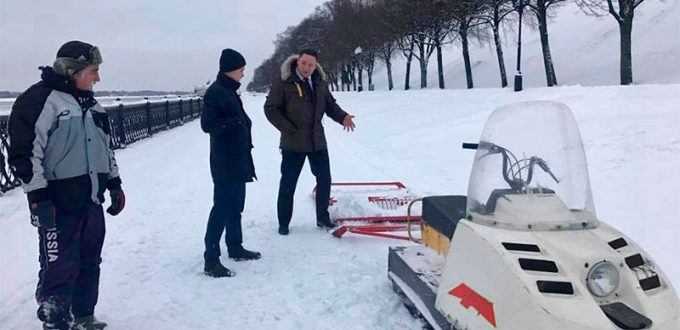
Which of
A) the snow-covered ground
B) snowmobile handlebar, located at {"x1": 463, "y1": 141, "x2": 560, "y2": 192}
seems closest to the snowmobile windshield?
snowmobile handlebar, located at {"x1": 463, "y1": 141, "x2": 560, "y2": 192}

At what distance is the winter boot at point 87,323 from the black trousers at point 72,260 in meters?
0.03

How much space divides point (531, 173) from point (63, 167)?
2800 millimetres

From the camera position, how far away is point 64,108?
325 centimetres

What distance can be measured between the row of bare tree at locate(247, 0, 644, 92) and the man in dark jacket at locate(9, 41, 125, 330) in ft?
37.1

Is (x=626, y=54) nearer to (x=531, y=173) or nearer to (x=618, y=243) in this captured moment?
(x=531, y=173)

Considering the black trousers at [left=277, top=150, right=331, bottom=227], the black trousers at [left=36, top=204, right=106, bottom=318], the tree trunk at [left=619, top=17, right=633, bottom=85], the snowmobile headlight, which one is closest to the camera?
the snowmobile headlight

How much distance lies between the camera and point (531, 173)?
10.5 feet

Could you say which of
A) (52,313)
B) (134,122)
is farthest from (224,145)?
(134,122)

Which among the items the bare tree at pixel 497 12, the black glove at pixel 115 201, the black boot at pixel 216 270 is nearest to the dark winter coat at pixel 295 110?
the black boot at pixel 216 270

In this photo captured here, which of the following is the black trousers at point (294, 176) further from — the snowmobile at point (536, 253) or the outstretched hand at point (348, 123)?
the snowmobile at point (536, 253)

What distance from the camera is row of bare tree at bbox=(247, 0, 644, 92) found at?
76.6ft

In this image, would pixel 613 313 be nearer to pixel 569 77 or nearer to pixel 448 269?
pixel 448 269

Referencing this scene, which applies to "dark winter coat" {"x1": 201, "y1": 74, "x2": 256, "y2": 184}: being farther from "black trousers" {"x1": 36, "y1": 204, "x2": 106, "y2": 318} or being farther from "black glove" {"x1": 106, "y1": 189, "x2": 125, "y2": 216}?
"black trousers" {"x1": 36, "y1": 204, "x2": 106, "y2": 318}

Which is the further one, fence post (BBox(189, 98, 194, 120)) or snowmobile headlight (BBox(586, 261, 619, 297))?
fence post (BBox(189, 98, 194, 120))
